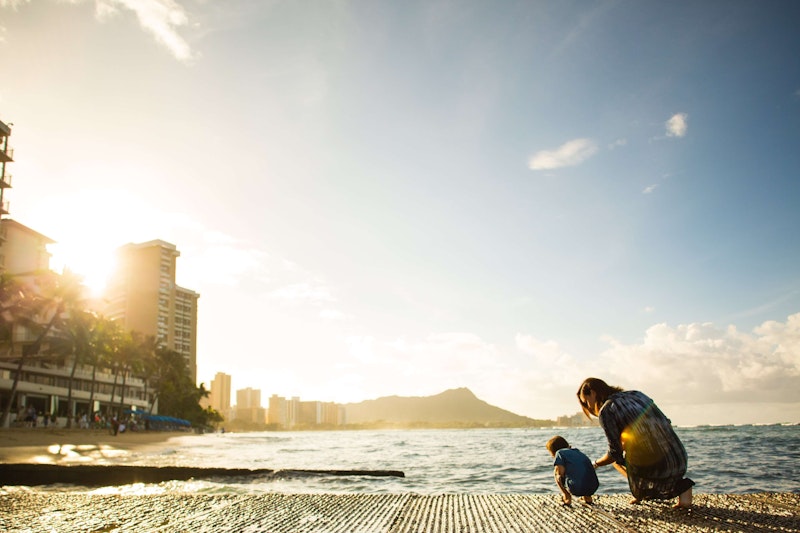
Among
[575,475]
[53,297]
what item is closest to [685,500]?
[575,475]

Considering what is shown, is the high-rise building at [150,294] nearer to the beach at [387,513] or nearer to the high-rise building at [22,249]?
the high-rise building at [22,249]

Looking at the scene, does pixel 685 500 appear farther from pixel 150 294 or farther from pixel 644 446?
pixel 150 294

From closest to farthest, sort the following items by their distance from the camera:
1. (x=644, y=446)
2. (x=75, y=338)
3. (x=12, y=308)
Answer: (x=644, y=446), (x=12, y=308), (x=75, y=338)

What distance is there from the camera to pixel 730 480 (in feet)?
53.6

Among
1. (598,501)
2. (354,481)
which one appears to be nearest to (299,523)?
(598,501)

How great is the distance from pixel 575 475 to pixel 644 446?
143 centimetres

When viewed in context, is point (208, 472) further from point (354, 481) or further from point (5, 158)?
point (5, 158)

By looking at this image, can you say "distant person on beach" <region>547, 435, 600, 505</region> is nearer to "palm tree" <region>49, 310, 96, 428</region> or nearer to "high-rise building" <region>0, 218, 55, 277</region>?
"palm tree" <region>49, 310, 96, 428</region>

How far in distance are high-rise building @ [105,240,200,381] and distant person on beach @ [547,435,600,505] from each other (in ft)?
497

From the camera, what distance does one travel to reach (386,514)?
22.4 ft

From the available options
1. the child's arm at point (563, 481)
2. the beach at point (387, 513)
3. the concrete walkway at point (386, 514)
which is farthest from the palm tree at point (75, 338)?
the child's arm at point (563, 481)

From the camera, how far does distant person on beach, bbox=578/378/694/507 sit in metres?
5.36

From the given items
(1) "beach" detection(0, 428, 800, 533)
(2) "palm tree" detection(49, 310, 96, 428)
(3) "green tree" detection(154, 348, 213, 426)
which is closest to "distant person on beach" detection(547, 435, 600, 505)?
(1) "beach" detection(0, 428, 800, 533)

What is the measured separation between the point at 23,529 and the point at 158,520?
149cm
